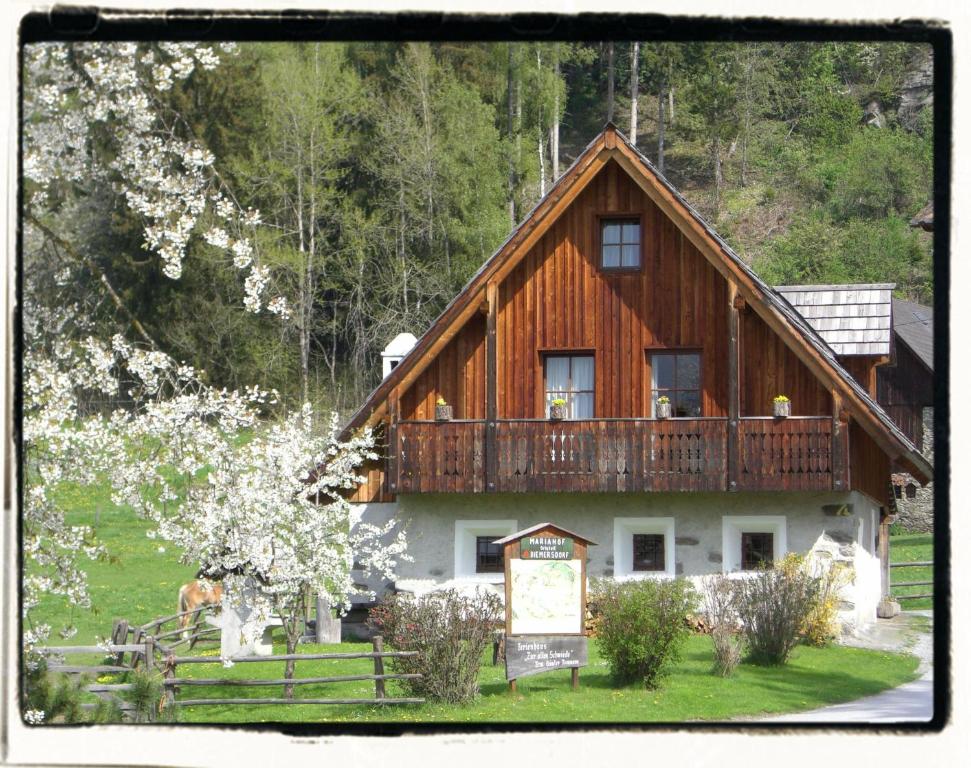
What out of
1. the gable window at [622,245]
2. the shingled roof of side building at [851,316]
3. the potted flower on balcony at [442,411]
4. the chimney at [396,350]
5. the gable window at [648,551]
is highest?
the gable window at [622,245]

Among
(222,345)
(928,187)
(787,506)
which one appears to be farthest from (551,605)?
(928,187)

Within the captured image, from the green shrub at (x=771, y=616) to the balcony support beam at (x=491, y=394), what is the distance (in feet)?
16.8

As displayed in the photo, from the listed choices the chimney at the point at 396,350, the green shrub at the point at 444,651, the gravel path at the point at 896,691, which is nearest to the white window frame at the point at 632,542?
the gravel path at the point at 896,691

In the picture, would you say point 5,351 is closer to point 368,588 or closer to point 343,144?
point 368,588

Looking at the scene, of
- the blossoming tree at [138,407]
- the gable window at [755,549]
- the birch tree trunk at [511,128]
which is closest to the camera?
the blossoming tree at [138,407]

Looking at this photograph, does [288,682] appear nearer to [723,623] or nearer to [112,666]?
[112,666]

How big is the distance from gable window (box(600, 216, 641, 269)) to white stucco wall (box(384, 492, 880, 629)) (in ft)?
13.8

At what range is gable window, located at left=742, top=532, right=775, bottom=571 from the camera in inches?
949

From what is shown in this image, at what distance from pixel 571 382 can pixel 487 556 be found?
3409 millimetres

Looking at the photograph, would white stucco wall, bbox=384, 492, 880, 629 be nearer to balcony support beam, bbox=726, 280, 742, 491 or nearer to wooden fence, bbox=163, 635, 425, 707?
balcony support beam, bbox=726, 280, 742, 491

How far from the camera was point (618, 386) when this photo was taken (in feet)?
82.0

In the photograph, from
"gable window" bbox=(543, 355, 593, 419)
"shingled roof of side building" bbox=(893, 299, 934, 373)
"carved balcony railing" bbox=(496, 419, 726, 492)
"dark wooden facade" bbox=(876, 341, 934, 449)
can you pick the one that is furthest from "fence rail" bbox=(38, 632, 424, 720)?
"dark wooden facade" bbox=(876, 341, 934, 449)

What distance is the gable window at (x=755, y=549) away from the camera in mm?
24094

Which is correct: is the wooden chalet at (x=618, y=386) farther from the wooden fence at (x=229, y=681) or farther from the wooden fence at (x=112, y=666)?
the wooden fence at (x=229, y=681)
